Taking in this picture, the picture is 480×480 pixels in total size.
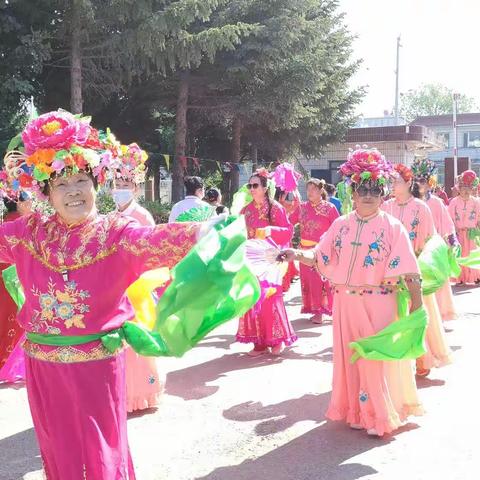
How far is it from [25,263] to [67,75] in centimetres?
1436

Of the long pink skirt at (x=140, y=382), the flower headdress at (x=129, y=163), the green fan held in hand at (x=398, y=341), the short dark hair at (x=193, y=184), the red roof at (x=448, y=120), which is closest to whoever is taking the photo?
the flower headdress at (x=129, y=163)

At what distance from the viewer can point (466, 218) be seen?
12.2 metres

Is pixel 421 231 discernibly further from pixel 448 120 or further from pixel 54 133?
pixel 448 120

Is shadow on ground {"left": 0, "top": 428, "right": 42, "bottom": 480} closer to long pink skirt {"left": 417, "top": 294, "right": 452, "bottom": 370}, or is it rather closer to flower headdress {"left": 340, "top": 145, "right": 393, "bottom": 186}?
flower headdress {"left": 340, "top": 145, "right": 393, "bottom": 186}

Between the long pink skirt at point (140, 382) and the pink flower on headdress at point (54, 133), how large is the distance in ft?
8.16

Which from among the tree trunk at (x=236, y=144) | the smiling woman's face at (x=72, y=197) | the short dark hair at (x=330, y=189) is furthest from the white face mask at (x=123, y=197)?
the tree trunk at (x=236, y=144)

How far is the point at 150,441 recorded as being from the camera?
438 centimetres

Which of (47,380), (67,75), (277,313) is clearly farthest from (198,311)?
(67,75)

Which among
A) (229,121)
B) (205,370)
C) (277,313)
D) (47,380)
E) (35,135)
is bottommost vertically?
(205,370)

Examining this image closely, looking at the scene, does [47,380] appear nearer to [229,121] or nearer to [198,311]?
[198,311]

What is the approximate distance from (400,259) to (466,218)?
8.55 metres

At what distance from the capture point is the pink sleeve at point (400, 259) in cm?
426

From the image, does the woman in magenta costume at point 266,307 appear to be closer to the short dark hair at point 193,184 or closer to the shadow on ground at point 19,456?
the short dark hair at point 193,184

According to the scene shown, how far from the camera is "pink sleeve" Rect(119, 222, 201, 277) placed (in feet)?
8.31
